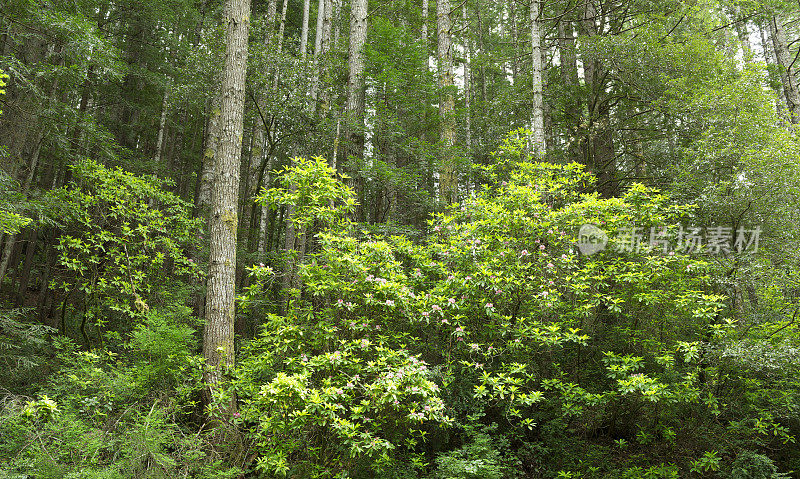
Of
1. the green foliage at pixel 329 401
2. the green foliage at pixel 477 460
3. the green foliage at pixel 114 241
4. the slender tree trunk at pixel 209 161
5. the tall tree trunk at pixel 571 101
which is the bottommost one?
the green foliage at pixel 477 460

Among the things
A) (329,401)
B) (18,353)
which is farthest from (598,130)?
(18,353)

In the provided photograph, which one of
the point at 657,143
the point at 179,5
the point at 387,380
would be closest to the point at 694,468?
the point at 387,380

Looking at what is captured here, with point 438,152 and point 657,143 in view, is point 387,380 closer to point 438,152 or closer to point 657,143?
point 438,152

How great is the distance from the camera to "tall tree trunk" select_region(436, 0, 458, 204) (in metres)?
8.72

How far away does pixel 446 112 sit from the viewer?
29.8 ft

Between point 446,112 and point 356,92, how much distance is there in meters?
1.92

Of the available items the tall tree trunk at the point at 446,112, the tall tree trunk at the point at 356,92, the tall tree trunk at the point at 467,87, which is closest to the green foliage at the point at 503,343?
the tall tree trunk at the point at 446,112

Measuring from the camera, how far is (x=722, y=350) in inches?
214

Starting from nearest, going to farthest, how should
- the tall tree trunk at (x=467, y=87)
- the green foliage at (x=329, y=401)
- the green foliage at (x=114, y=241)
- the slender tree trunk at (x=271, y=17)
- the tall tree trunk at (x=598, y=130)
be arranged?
the green foliage at (x=329, y=401) < the green foliage at (x=114, y=241) < the tall tree trunk at (x=598, y=130) < the slender tree trunk at (x=271, y=17) < the tall tree trunk at (x=467, y=87)

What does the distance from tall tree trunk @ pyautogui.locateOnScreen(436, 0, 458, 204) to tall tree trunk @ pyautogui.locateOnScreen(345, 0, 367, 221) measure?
163cm

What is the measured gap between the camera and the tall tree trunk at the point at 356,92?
8.65m

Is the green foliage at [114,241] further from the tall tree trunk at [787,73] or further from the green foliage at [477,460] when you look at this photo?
the tall tree trunk at [787,73]

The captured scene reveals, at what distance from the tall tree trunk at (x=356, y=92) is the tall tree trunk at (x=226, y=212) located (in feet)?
8.18

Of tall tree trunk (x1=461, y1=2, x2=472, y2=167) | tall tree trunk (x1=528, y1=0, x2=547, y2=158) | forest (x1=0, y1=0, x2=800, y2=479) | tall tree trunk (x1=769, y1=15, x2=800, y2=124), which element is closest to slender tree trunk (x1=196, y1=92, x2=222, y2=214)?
forest (x1=0, y1=0, x2=800, y2=479)
